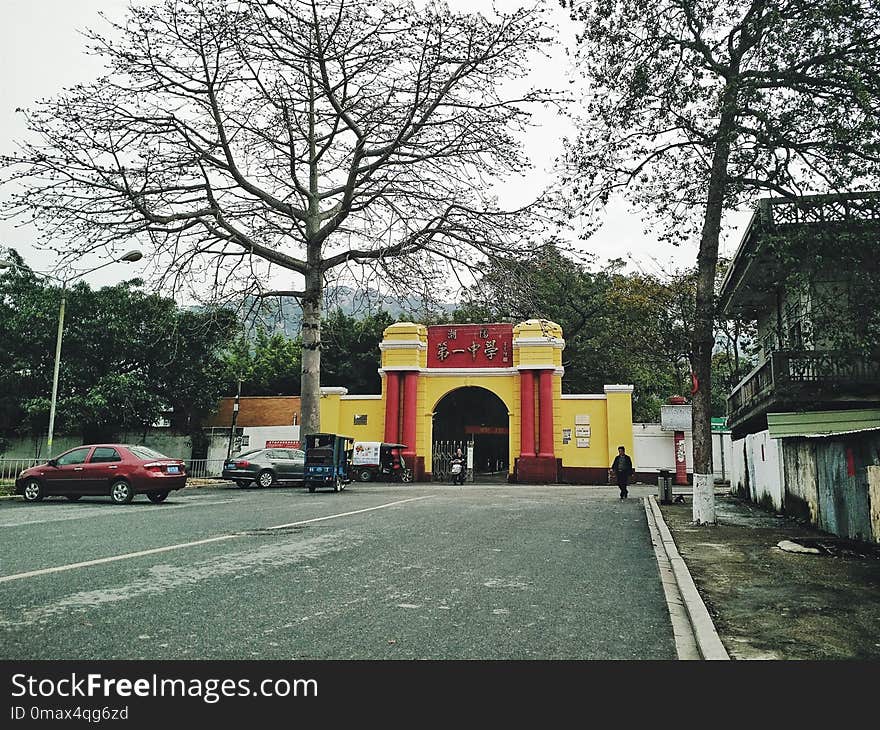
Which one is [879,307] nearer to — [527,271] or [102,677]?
[527,271]

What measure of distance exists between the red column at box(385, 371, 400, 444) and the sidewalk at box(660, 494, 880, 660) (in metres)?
22.2

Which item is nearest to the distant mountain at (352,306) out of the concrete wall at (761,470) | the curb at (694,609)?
the concrete wall at (761,470)

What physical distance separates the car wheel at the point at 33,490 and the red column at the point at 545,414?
21239 millimetres

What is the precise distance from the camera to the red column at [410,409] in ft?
111

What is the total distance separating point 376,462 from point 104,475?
16.0 meters

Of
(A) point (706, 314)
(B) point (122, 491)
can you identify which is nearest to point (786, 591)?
(A) point (706, 314)

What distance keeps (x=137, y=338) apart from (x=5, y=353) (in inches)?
207

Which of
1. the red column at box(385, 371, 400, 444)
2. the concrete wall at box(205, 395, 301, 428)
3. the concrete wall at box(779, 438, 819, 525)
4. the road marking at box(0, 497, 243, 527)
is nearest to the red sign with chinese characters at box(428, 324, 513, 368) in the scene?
the red column at box(385, 371, 400, 444)

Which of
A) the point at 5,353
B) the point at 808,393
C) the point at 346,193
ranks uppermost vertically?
the point at 346,193

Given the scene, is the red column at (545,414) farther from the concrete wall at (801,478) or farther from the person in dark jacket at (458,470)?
the concrete wall at (801,478)

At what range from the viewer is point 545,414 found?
1299 inches

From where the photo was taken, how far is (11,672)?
13.2 ft

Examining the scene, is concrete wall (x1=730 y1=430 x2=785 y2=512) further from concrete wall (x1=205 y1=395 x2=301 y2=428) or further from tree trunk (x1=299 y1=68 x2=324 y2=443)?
concrete wall (x1=205 y1=395 x2=301 y2=428)

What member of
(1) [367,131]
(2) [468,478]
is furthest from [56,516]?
(2) [468,478]
